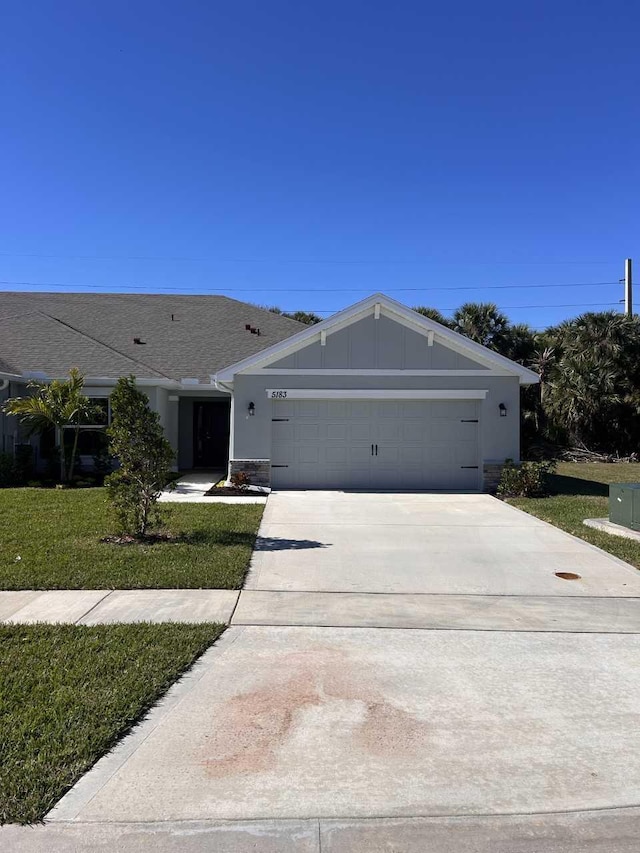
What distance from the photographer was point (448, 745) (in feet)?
11.2

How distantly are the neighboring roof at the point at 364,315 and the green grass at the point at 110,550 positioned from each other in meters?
4.14

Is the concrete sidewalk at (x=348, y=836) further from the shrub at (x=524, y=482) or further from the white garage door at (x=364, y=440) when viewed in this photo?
the white garage door at (x=364, y=440)

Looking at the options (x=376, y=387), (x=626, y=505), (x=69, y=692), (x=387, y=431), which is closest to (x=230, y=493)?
(x=387, y=431)

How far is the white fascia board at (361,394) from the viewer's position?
14.2 meters

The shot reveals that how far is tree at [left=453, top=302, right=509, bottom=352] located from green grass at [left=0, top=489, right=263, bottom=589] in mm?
18034

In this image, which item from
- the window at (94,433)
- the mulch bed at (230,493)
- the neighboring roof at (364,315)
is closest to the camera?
the mulch bed at (230,493)

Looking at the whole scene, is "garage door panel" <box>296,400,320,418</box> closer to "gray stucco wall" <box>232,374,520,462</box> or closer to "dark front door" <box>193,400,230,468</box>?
"gray stucco wall" <box>232,374,520,462</box>

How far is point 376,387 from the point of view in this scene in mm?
14266

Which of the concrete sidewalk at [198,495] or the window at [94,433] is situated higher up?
the window at [94,433]

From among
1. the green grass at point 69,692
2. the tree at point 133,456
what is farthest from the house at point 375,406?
the green grass at point 69,692

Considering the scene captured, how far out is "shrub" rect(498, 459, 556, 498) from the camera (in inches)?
519

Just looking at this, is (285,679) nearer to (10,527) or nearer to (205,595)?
(205,595)

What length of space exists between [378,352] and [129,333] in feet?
29.9

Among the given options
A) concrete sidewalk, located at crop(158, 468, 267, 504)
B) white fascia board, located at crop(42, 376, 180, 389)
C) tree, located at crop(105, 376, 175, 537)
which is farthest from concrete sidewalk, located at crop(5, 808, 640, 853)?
white fascia board, located at crop(42, 376, 180, 389)
